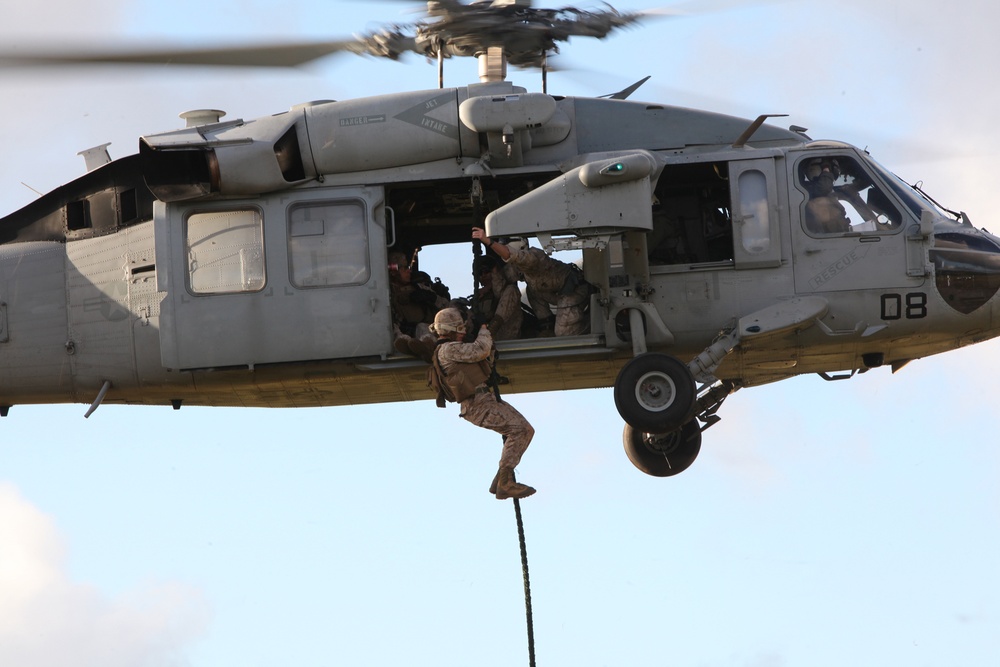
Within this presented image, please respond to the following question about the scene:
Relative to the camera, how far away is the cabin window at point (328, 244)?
552 inches

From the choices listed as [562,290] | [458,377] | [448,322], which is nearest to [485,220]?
[448,322]

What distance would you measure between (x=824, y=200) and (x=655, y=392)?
2237 millimetres

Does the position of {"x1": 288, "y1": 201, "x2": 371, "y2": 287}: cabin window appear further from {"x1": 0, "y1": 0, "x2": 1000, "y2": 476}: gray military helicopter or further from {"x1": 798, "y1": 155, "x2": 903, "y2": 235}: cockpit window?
{"x1": 798, "y1": 155, "x2": 903, "y2": 235}: cockpit window

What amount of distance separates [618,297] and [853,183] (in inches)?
90.3

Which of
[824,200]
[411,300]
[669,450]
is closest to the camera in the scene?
[824,200]

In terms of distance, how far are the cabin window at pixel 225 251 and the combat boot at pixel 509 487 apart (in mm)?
2573

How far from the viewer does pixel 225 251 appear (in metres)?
14.2

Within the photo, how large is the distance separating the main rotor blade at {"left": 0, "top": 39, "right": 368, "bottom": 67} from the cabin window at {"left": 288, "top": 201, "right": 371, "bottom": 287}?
5.85 feet

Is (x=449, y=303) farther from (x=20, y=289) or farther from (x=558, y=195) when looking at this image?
A: (x=20, y=289)

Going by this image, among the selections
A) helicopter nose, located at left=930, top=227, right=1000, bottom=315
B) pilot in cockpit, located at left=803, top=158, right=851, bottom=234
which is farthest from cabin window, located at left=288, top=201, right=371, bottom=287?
helicopter nose, located at left=930, top=227, right=1000, bottom=315

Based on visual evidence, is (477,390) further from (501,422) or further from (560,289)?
(560,289)

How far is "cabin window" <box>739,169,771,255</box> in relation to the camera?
14156 mm

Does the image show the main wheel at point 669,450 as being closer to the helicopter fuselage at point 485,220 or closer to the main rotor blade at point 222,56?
the helicopter fuselage at point 485,220

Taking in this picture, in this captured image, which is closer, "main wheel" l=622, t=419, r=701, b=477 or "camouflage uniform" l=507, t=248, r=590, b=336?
"camouflage uniform" l=507, t=248, r=590, b=336
